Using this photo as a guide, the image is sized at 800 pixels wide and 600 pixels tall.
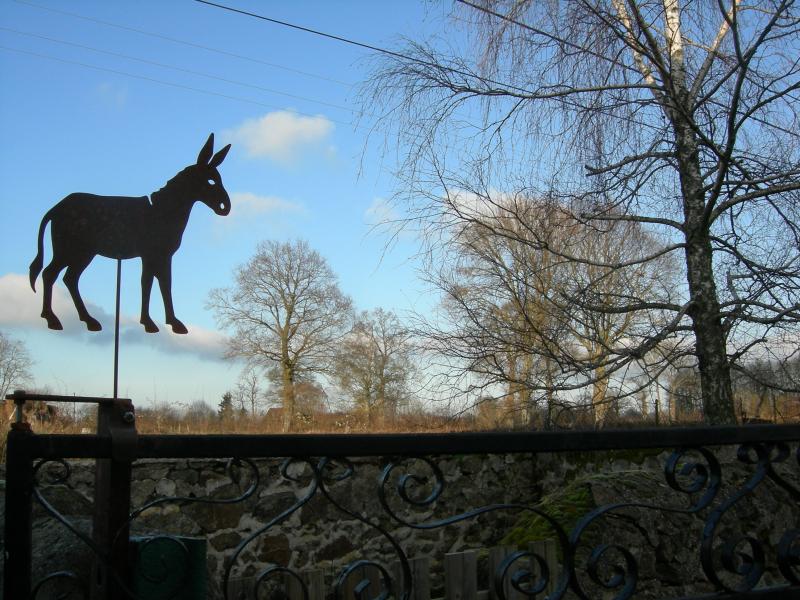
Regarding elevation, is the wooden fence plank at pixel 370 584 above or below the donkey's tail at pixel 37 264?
below

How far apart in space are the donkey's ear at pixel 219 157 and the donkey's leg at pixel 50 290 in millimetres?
513

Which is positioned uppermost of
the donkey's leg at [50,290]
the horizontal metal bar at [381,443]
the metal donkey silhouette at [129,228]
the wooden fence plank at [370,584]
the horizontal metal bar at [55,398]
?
the metal donkey silhouette at [129,228]

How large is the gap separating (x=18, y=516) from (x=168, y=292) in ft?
3.69

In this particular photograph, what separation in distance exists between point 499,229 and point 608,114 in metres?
1.04

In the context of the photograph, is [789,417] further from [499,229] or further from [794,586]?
[794,586]

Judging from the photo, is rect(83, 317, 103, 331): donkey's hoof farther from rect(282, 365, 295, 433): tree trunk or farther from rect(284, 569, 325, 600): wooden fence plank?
rect(282, 365, 295, 433): tree trunk

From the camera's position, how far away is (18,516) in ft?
4.27

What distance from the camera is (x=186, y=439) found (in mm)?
1395

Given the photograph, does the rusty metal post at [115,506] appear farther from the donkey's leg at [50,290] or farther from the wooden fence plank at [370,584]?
the wooden fence plank at [370,584]

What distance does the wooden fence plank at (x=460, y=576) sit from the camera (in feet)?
13.7

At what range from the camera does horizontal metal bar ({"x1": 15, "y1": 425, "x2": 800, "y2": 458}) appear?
4.41 feet

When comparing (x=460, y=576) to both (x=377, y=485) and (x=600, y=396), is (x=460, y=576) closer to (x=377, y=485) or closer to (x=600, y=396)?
(x=600, y=396)

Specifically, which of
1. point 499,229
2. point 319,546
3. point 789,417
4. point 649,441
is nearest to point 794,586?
point 649,441

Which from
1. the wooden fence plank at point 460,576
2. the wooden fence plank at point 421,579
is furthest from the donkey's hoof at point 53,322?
the wooden fence plank at point 460,576
